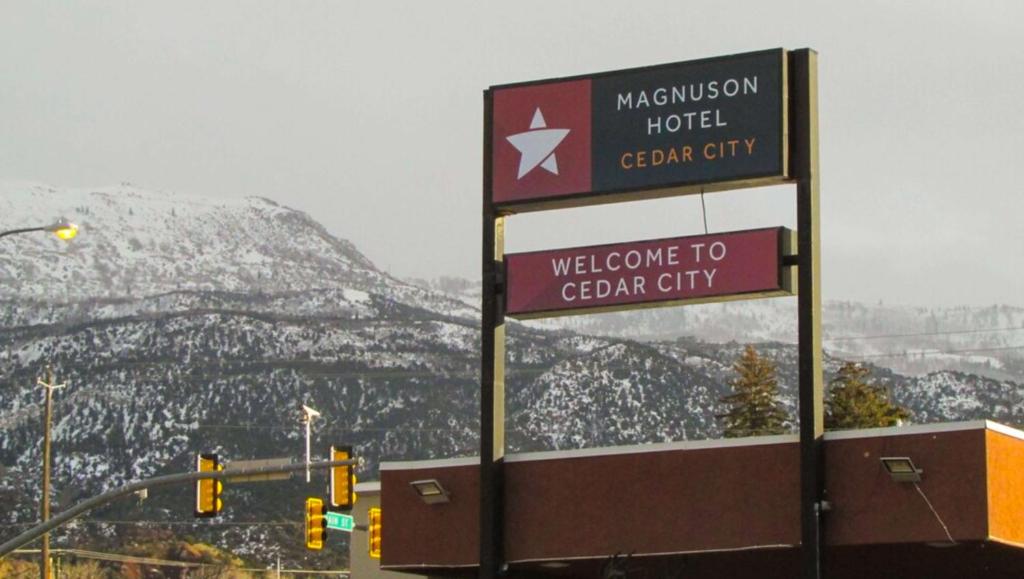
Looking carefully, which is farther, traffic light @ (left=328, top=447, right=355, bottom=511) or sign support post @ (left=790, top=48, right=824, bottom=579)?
traffic light @ (left=328, top=447, right=355, bottom=511)

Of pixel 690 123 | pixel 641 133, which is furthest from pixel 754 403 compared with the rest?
pixel 690 123

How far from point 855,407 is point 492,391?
→ 4691 centimetres

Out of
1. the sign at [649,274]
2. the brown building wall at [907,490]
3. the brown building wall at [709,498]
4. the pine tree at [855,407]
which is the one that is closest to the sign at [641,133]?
the sign at [649,274]

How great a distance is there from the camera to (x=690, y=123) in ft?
88.7

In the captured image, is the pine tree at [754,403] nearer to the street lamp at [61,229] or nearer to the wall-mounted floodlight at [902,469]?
the street lamp at [61,229]

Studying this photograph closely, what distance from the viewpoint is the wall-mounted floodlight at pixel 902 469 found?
24.4m

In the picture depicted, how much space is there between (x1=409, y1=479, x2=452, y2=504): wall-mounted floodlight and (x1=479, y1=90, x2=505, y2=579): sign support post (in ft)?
2.86

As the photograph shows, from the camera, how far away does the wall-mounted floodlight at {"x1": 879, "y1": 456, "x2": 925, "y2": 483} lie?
24.4m

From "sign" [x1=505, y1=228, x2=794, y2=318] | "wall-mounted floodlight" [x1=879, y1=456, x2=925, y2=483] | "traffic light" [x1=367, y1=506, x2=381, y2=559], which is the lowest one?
"traffic light" [x1=367, y1=506, x2=381, y2=559]

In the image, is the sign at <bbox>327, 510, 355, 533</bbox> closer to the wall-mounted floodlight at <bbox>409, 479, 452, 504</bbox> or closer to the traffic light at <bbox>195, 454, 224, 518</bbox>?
the traffic light at <bbox>195, 454, 224, 518</bbox>

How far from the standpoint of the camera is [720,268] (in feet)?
85.8

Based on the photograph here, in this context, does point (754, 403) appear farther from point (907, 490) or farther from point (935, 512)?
point (935, 512)

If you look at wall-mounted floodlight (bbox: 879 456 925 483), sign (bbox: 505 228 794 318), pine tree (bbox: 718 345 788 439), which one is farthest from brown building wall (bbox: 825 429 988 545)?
pine tree (bbox: 718 345 788 439)

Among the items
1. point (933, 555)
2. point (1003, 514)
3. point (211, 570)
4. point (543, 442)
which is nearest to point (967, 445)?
point (1003, 514)
